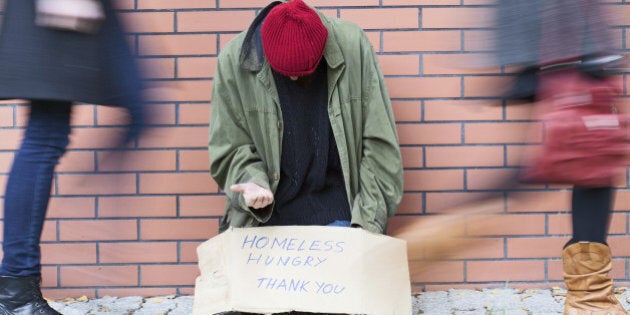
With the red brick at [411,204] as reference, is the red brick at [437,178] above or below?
above

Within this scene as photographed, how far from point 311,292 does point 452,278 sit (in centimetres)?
94

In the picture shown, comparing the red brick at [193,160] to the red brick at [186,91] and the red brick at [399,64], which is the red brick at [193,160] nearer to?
the red brick at [186,91]

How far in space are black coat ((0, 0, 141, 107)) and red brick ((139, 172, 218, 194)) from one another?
86 cm

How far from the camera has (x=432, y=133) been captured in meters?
3.02

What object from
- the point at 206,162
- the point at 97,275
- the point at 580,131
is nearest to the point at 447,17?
the point at 206,162

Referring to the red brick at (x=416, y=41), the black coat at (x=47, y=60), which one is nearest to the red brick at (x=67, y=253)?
the black coat at (x=47, y=60)

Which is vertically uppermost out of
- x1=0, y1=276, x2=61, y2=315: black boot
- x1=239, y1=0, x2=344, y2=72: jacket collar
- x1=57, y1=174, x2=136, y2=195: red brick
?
x1=239, y1=0, x2=344, y2=72: jacket collar

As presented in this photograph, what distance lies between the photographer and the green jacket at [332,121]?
8.28ft

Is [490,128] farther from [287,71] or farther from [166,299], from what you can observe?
[166,299]

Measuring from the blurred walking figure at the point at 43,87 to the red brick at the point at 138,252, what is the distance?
2.47 ft

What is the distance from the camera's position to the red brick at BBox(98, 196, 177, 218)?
10.0ft

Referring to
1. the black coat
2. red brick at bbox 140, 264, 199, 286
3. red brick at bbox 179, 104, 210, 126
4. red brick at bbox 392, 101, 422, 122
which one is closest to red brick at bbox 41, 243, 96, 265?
red brick at bbox 140, 264, 199, 286

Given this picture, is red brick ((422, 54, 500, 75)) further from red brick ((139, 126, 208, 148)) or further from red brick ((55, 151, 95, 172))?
red brick ((55, 151, 95, 172))

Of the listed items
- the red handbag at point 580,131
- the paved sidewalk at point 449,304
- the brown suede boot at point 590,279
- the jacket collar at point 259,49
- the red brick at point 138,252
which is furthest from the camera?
the red brick at point 138,252
